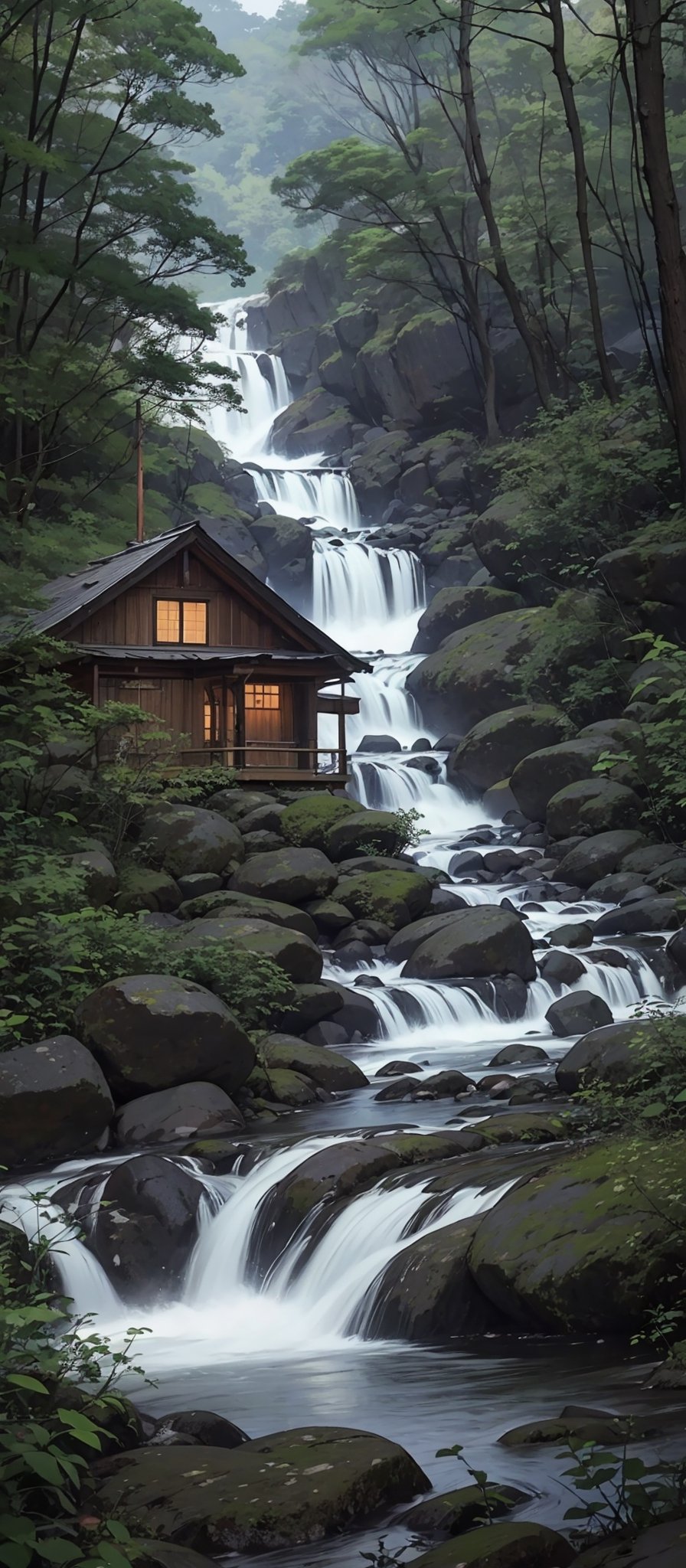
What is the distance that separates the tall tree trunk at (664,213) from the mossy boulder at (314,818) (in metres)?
13.1

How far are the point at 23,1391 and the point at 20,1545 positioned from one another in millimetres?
1466

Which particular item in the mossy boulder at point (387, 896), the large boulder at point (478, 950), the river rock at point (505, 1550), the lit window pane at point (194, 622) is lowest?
the river rock at point (505, 1550)

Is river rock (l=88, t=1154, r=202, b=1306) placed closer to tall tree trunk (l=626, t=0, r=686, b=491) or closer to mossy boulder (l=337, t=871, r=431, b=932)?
tall tree trunk (l=626, t=0, r=686, b=491)

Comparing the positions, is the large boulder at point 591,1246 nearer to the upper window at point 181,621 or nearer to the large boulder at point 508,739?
the large boulder at point 508,739

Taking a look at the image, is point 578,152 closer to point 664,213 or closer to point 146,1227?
point 664,213

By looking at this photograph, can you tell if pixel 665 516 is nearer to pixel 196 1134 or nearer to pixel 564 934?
pixel 564 934

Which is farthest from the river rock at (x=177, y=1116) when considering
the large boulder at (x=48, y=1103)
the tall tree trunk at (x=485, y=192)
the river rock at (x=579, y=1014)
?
the tall tree trunk at (x=485, y=192)

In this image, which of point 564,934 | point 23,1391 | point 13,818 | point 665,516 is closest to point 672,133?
point 665,516

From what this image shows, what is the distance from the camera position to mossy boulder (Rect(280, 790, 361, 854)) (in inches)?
910

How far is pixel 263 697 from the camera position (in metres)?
31.8

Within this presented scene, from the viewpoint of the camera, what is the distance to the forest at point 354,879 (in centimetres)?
603

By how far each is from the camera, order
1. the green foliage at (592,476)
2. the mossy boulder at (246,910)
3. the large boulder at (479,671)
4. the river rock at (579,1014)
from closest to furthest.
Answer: the river rock at (579,1014), the mossy boulder at (246,910), the green foliage at (592,476), the large boulder at (479,671)

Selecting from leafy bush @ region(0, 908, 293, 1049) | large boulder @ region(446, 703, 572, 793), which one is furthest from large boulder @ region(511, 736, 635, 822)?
leafy bush @ region(0, 908, 293, 1049)

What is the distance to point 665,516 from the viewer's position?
1158 inches
